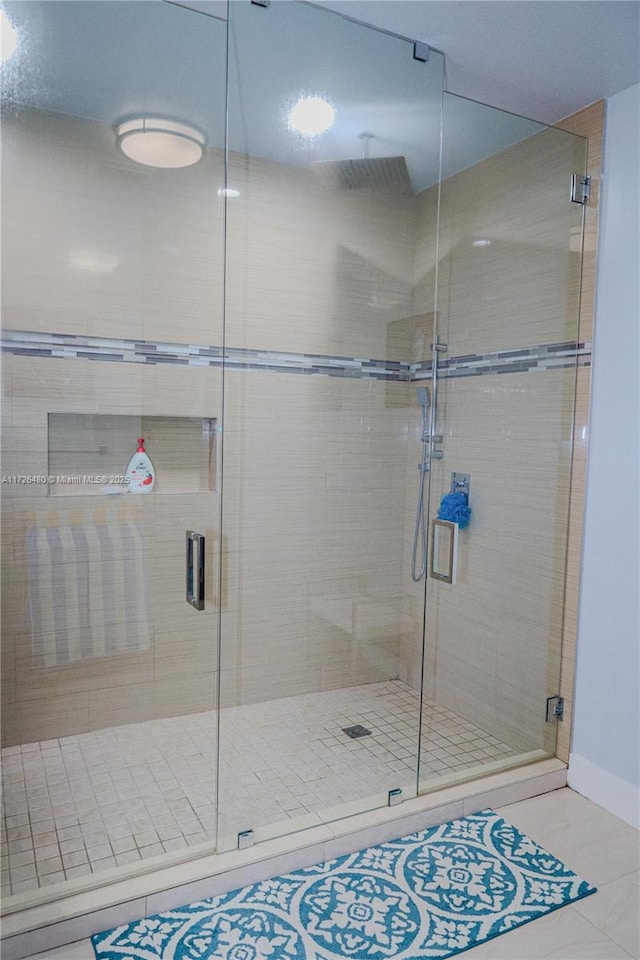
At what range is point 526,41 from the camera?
2139 millimetres

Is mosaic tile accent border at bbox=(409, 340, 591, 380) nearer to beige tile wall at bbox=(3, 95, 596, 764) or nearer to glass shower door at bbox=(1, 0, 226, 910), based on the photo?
beige tile wall at bbox=(3, 95, 596, 764)

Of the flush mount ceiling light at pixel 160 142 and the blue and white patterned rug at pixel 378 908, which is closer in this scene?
the blue and white patterned rug at pixel 378 908

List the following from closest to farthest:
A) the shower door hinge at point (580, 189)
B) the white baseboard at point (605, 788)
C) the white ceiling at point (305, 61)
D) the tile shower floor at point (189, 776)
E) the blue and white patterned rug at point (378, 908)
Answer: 1. the blue and white patterned rug at point (378, 908)
2. the white ceiling at point (305, 61)
3. the tile shower floor at point (189, 776)
4. the white baseboard at point (605, 788)
5. the shower door hinge at point (580, 189)

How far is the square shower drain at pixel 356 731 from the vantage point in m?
2.41

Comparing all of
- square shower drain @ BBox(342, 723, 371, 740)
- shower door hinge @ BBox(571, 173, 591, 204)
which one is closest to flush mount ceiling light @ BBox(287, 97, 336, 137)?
shower door hinge @ BBox(571, 173, 591, 204)

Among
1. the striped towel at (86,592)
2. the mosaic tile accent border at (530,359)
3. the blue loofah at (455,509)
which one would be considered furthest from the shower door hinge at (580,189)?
the striped towel at (86,592)

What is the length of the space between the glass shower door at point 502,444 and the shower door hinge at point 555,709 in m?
0.02

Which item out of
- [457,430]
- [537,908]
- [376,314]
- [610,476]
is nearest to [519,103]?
[376,314]

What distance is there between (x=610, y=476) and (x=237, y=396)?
1452mm

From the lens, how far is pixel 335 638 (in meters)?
2.35

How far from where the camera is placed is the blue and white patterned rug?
1.75m

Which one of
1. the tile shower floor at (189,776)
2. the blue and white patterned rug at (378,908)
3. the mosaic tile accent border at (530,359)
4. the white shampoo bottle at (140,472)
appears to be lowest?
the blue and white patterned rug at (378,908)

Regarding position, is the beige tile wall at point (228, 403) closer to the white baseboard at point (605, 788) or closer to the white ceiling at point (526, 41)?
the white ceiling at point (526, 41)

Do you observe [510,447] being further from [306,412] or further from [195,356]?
[195,356]
